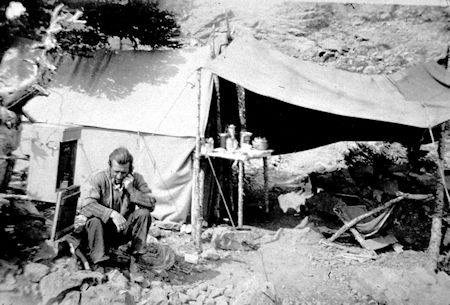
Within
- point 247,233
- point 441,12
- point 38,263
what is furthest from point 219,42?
point 441,12

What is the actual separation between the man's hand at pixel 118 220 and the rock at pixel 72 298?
697 mm

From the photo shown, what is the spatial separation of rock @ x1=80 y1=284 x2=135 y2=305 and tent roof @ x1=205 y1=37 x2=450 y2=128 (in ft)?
9.67

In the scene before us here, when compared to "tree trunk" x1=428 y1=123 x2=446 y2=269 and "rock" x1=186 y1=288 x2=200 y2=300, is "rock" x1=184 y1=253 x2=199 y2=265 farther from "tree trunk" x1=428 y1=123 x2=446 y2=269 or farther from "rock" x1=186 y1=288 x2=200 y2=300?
"tree trunk" x1=428 y1=123 x2=446 y2=269

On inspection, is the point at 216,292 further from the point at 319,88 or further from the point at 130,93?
the point at 130,93

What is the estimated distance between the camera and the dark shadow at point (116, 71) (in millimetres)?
6539

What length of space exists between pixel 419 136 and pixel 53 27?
5.82 m

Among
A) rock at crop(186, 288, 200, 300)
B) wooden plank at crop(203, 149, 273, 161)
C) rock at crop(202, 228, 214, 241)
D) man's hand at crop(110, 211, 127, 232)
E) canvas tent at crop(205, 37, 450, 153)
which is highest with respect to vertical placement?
canvas tent at crop(205, 37, 450, 153)

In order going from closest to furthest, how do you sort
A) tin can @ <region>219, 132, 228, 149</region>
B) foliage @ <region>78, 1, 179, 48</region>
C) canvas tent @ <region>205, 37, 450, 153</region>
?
canvas tent @ <region>205, 37, 450, 153</region>
tin can @ <region>219, 132, 228, 149</region>
foliage @ <region>78, 1, 179, 48</region>

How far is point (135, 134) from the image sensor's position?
238 inches

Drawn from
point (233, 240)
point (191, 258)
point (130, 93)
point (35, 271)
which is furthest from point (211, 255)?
point (130, 93)

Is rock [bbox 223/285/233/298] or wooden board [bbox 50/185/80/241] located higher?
wooden board [bbox 50/185/80/241]

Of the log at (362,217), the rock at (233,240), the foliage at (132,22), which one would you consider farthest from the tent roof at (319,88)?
the foliage at (132,22)

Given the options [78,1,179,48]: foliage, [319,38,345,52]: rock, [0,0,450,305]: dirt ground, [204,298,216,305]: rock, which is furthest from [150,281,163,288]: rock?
[319,38,345,52]: rock

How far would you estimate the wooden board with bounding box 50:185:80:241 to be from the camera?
3682 millimetres
